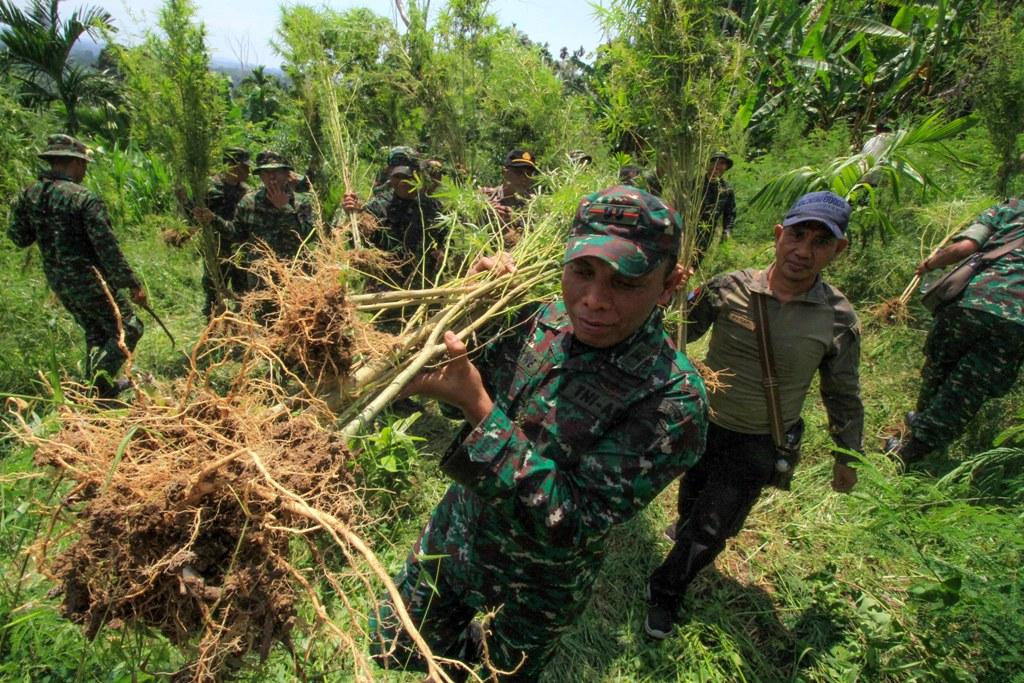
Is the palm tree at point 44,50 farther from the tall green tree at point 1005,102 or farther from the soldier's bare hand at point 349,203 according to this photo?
the tall green tree at point 1005,102

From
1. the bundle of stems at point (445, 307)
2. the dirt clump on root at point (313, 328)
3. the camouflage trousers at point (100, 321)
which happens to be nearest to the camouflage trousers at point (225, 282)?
the camouflage trousers at point (100, 321)

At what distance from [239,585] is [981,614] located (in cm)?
227

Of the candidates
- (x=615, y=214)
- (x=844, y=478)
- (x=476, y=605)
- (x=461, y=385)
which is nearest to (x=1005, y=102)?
(x=844, y=478)

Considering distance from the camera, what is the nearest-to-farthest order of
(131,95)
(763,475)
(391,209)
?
(763,475)
(131,95)
(391,209)

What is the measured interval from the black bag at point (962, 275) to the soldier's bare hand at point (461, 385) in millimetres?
3640

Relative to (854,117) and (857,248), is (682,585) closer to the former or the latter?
(857,248)

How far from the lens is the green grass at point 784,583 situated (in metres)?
1.73

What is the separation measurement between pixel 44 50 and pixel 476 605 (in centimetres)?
1313

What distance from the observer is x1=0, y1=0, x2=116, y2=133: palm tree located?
9.32 metres

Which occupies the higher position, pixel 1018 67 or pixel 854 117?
pixel 854 117

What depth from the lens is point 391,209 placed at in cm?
486

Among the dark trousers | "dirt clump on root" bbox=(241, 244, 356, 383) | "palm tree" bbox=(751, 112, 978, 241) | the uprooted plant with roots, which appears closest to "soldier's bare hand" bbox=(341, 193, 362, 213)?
"dirt clump on root" bbox=(241, 244, 356, 383)

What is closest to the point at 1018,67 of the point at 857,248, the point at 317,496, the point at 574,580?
the point at 857,248

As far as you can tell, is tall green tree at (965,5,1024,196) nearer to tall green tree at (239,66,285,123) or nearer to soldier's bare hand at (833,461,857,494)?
soldier's bare hand at (833,461,857,494)
